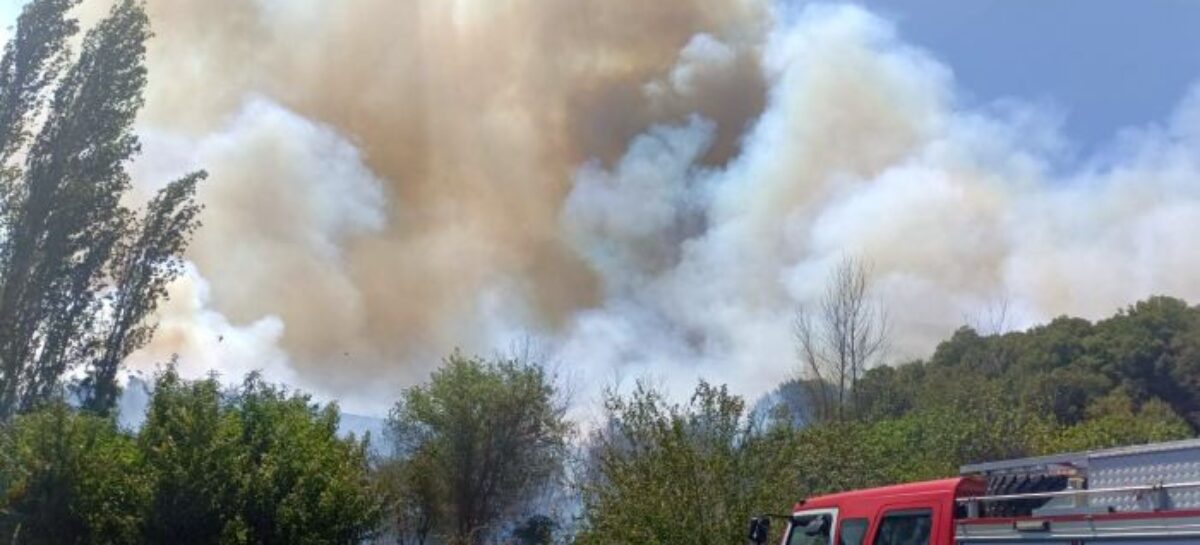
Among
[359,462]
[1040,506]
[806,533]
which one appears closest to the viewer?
[1040,506]

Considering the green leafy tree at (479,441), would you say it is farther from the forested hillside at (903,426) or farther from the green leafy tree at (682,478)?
the green leafy tree at (682,478)

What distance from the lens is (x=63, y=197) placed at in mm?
28344

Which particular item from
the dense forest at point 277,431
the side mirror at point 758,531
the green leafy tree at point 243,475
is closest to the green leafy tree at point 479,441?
the dense forest at point 277,431

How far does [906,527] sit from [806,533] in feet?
5.39

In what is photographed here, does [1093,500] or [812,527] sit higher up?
[812,527]

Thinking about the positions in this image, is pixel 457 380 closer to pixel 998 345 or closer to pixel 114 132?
pixel 114 132

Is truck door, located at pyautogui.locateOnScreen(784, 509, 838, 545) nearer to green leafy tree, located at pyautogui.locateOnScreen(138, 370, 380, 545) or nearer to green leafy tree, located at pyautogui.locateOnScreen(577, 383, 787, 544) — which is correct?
green leafy tree, located at pyautogui.locateOnScreen(577, 383, 787, 544)

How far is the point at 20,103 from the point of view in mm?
27953

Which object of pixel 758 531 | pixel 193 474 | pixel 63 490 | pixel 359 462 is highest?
pixel 359 462

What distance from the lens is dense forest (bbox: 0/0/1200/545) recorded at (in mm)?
22500

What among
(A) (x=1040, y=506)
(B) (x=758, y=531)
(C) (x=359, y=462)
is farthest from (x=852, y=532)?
(C) (x=359, y=462)

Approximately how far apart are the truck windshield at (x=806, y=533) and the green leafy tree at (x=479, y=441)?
3207 centimetres

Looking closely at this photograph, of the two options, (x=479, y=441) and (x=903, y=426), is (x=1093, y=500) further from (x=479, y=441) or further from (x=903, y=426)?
(x=479, y=441)

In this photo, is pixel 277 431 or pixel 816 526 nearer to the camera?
pixel 816 526
